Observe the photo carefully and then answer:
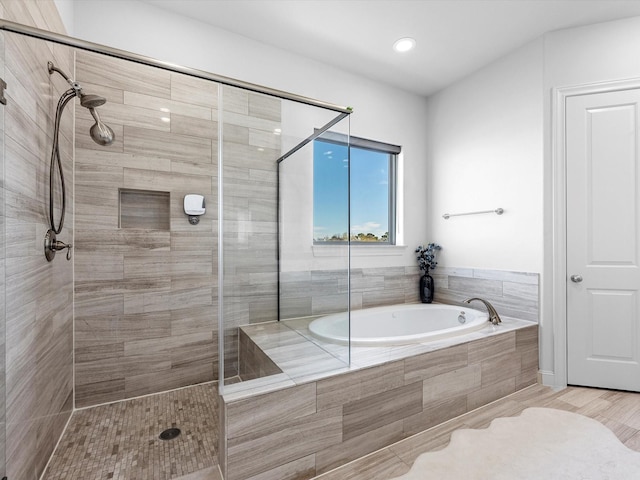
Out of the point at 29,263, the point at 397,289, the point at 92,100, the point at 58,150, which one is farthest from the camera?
the point at 397,289

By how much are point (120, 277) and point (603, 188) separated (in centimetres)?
349

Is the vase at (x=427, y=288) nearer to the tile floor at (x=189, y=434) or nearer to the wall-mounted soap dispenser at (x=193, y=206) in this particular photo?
the tile floor at (x=189, y=434)

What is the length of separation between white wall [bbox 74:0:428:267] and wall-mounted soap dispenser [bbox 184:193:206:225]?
0.96m

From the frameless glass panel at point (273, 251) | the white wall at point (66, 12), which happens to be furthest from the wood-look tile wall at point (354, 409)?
the white wall at point (66, 12)

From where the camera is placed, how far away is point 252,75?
2.52 m

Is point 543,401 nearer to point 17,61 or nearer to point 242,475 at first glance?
point 242,475

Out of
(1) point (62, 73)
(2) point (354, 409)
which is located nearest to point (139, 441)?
(2) point (354, 409)

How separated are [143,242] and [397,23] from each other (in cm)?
244

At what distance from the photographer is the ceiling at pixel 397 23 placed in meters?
2.17

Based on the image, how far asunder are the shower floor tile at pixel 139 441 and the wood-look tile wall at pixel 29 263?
0.37 ft

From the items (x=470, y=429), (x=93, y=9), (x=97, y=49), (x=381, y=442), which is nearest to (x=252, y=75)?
(x=93, y=9)

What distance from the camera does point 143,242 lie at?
2164 mm

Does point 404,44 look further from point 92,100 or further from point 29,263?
point 29,263

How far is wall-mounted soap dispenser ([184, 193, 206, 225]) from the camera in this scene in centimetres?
225
